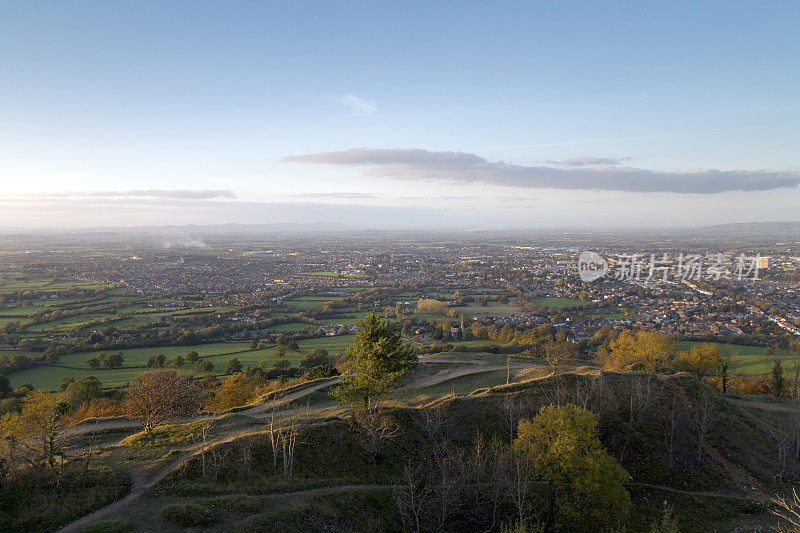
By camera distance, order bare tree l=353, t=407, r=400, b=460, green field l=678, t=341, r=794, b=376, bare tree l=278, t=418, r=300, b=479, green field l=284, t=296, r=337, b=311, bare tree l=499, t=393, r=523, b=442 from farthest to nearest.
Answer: green field l=284, t=296, r=337, b=311
green field l=678, t=341, r=794, b=376
bare tree l=499, t=393, r=523, b=442
bare tree l=353, t=407, r=400, b=460
bare tree l=278, t=418, r=300, b=479

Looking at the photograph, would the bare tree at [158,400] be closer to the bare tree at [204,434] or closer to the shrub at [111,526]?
the bare tree at [204,434]

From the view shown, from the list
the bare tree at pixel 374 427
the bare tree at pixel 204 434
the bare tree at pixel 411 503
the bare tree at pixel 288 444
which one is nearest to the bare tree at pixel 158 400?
the bare tree at pixel 204 434

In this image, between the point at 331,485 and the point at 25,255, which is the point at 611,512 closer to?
the point at 331,485

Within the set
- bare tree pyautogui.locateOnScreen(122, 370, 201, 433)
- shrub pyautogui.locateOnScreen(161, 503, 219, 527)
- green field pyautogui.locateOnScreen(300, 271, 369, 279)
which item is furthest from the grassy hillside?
green field pyautogui.locateOnScreen(300, 271, 369, 279)

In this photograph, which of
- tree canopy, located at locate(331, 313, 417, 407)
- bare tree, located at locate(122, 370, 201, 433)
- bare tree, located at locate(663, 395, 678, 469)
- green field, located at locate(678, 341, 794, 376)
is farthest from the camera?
green field, located at locate(678, 341, 794, 376)

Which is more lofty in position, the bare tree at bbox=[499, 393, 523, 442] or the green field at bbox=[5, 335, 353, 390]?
the bare tree at bbox=[499, 393, 523, 442]

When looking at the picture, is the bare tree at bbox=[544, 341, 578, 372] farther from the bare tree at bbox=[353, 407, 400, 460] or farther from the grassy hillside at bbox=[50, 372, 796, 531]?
the bare tree at bbox=[353, 407, 400, 460]

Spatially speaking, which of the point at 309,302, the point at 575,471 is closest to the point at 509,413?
the point at 575,471

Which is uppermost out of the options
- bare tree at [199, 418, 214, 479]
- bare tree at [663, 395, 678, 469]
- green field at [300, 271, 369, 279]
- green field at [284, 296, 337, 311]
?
bare tree at [199, 418, 214, 479]

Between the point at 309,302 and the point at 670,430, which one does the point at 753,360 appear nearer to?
the point at 670,430
